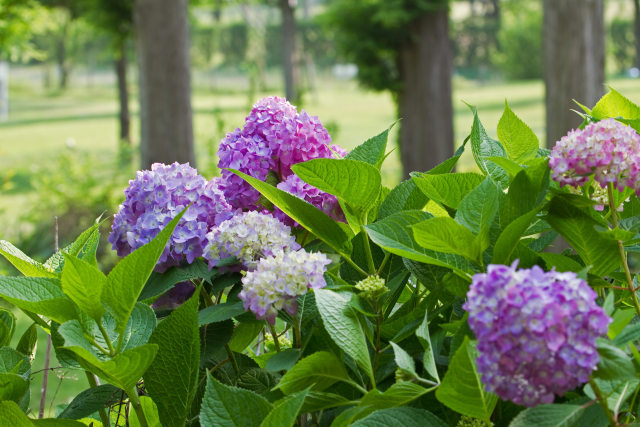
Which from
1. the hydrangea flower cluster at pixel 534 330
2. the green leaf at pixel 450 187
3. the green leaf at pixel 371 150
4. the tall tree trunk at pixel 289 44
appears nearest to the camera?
the hydrangea flower cluster at pixel 534 330

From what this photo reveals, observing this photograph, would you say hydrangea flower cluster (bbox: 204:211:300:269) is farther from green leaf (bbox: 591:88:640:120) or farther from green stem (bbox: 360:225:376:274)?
green leaf (bbox: 591:88:640:120)

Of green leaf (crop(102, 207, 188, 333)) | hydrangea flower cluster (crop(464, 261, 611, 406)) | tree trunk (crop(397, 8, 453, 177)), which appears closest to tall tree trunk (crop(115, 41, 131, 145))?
tree trunk (crop(397, 8, 453, 177))

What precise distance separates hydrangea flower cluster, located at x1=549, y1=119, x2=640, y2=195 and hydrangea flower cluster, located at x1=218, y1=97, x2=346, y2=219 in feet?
0.94

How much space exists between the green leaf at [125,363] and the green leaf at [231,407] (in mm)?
52

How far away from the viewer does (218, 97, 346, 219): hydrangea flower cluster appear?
83cm

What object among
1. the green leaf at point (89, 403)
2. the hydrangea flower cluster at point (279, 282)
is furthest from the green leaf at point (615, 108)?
the green leaf at point (89, 403)

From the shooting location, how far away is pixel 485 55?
114 ft

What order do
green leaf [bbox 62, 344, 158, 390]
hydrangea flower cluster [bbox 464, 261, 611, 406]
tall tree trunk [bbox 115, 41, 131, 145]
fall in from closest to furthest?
hydrangea flower cluster [bbox 464, 261, 611, 406] < green leaf [bbox 62, 344, 158, 390] < tall tree trunk [bbox 115, 41, 131, 145]

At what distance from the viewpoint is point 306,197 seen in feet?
2.65

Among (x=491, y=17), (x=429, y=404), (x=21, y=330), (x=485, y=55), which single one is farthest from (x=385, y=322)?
(x=491, y=17)

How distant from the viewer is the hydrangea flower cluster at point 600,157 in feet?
1.99

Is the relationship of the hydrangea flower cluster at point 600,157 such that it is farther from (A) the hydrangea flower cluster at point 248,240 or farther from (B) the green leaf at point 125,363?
(B) the green leaf at point 125,363

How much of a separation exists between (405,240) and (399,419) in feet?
0.52

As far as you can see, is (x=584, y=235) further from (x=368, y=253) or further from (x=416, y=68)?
(x=416, y=68)
